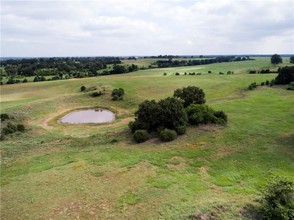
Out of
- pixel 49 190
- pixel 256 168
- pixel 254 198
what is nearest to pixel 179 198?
pixel 254 198

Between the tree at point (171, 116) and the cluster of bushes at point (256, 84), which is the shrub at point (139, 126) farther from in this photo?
the cluster of bushes at point (256, 84)

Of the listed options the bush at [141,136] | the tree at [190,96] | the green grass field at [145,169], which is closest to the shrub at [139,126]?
the green grass field at [145,169]

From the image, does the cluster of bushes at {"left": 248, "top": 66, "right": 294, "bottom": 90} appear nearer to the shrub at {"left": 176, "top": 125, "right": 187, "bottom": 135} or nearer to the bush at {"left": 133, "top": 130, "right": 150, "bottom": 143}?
the shrub at {"left": 176, "top": 125, "right": 187, "bottom": 135}

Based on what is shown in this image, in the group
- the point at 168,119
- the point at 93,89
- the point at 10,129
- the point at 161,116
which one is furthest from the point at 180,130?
the point at 93,89

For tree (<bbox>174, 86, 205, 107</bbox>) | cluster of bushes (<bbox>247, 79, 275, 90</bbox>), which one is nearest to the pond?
tree (<bbox>174, 86, 205, 107</bbox>)

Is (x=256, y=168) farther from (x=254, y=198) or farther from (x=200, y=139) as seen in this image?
(x=200, y=139)
